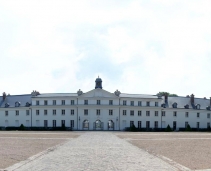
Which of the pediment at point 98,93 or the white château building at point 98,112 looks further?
the pediment at point 98,93

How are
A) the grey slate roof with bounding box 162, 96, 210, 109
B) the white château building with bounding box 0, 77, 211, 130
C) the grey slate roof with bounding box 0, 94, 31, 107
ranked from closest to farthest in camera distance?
the white château building with bounding box 0, 77, 211, 130
the grey slate roof with bounding box 0, 94, 31, 107
the grey slate roof with bounding box 162, 96, 210, 109

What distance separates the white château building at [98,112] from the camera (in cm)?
7469

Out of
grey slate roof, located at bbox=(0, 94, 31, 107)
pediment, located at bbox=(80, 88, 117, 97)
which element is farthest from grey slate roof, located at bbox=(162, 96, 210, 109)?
grey slate roof, located at bbox=(0, 94, 31, 107)

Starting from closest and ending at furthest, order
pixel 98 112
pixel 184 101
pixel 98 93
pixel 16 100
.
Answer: pixel 98 112 < pixel 98 93 < pixel 16 100 < pixel 184 101

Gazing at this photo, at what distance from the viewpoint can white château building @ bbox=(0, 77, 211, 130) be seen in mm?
74688

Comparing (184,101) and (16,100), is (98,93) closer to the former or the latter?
(16,100)

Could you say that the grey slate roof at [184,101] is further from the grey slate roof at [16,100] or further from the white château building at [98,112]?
the grey slate roof at [16,100]

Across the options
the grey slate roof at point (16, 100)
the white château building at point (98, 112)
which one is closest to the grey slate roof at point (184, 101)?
the white château building at point (98, 112)

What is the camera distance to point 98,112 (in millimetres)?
74688

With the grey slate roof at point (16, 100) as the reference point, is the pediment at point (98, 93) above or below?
above

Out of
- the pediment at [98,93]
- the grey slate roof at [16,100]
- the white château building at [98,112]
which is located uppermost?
A: the pediment at [98,93]

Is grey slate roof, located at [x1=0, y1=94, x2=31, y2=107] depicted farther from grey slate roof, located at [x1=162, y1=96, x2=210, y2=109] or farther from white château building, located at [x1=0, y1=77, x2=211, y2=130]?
grey slate roof, located at [x1=162, y1=96, x2=210, y2=109]

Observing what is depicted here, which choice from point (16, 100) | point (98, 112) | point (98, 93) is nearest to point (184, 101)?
point (98, 93)

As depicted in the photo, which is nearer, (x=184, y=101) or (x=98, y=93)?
(x=98, y=93)
